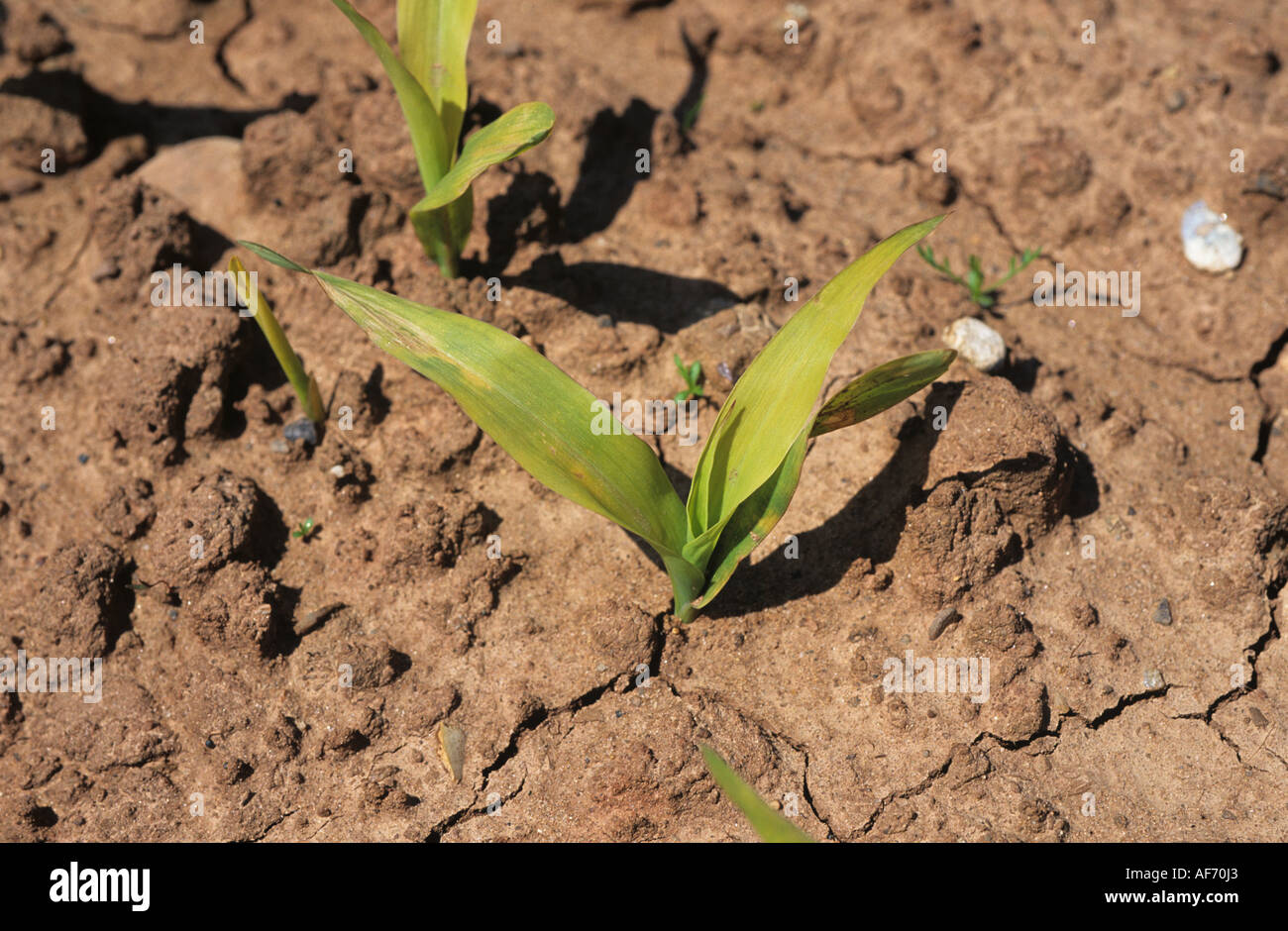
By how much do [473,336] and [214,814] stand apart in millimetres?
1228

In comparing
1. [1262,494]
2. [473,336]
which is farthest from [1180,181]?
[473,336]

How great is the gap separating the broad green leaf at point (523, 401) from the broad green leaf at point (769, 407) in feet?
0.41

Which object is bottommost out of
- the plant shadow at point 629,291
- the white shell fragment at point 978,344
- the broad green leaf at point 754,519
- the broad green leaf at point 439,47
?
the broad green leaf at point 754,519

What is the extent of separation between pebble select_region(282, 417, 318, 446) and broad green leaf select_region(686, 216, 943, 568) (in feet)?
3.61

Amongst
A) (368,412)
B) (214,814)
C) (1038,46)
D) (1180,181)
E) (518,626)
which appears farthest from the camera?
(1038,46)

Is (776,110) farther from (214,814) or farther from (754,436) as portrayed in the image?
(214,814)

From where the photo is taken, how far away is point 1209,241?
2883 mm

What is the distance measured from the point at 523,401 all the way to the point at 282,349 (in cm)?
74

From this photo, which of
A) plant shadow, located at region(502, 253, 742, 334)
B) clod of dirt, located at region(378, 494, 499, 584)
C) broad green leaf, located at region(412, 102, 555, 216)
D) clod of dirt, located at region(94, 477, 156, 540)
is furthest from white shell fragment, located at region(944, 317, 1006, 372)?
clod of dirt, located at region(94, 477, 156, 540)

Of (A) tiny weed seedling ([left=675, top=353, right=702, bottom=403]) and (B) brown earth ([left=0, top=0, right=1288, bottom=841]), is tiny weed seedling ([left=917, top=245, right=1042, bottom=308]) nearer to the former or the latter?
(B) brown earth ([left=0, top=0, right=1288, bottom=841])

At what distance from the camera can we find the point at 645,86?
3336 mm

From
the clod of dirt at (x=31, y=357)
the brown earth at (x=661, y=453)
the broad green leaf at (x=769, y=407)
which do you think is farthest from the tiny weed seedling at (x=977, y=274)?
the clod of dirt at (x=31, y=357)

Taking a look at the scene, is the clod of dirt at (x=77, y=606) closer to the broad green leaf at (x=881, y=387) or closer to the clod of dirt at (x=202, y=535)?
the clod of dirt at (x=202, y=535)

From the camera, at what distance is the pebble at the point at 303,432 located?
8.21 ft
